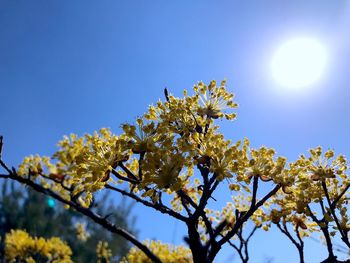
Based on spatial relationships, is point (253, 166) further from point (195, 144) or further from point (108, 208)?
point (108, 208)

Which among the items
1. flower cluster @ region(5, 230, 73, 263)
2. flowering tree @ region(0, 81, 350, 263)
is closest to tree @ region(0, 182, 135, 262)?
flower cluster @ region(5, 230, 73, 263)

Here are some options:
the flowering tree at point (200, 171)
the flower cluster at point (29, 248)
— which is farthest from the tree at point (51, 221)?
the flowering tree at point (200, 171)

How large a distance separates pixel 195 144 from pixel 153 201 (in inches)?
22.4

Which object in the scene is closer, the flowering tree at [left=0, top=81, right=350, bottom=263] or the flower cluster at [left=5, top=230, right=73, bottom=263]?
the flowering tree at [left=0, top=81, right=350, bottom=263]

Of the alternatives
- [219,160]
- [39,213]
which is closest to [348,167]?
[219,160]

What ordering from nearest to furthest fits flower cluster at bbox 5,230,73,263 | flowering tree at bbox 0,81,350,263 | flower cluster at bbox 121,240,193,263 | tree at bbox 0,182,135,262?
flowering tree at bbox 0,81,350,263, flower cluster at bbox 121,240,193,263, flower cluster at bbox 5,230,73,263, tree at bbox 0,182,135,262

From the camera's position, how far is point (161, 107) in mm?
3467

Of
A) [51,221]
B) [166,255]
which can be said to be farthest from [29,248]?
[51,221]

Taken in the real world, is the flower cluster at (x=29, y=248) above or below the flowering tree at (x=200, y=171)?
above

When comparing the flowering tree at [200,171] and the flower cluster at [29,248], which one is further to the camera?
the flower cluster at [29,248]

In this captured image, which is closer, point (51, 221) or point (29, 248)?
point (29, 248)

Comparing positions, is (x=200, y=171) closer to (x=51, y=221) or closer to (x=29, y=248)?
(x=29, y=248)

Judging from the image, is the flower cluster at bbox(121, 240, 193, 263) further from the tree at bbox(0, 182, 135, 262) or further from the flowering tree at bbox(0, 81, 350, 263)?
the tree at bbox(0, 182, 135, 262)

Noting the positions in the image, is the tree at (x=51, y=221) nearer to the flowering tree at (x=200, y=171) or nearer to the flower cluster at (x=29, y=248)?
the flower cluster at (x=29, y=248)
